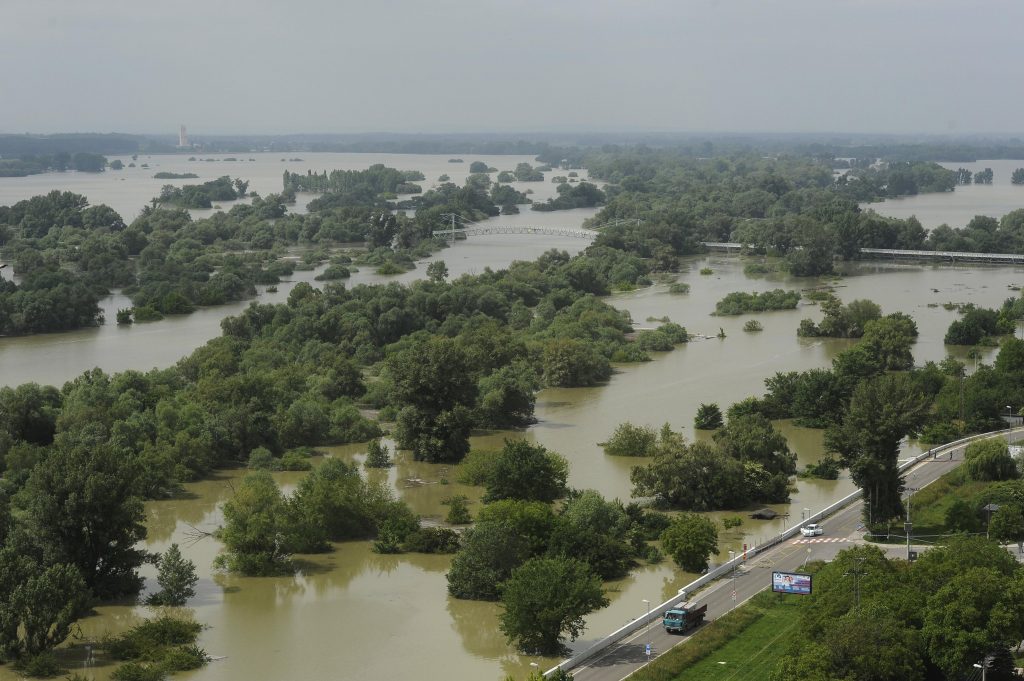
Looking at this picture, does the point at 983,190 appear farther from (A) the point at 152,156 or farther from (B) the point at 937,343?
(A) the point at 152,156

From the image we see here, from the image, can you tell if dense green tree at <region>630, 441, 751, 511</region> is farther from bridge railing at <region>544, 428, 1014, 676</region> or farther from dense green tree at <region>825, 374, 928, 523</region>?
dense green tree at <region>825, 374, 928, 523</region>

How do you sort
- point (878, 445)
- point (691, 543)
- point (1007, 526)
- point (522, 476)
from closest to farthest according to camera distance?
point (691, 543) < point (1007, 526) < point (878, 445) < point (522, 476)

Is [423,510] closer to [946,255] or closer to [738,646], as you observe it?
[738,646]

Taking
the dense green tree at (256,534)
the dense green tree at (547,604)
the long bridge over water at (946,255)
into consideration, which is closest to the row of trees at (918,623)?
the dense green tree at (547,604)

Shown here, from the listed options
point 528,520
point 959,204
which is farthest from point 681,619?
point 959,204

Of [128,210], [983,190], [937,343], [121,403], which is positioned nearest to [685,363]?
[937,343]

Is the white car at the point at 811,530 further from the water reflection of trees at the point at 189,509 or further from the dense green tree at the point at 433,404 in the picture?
the water reflection of trees at the point at 189,509
